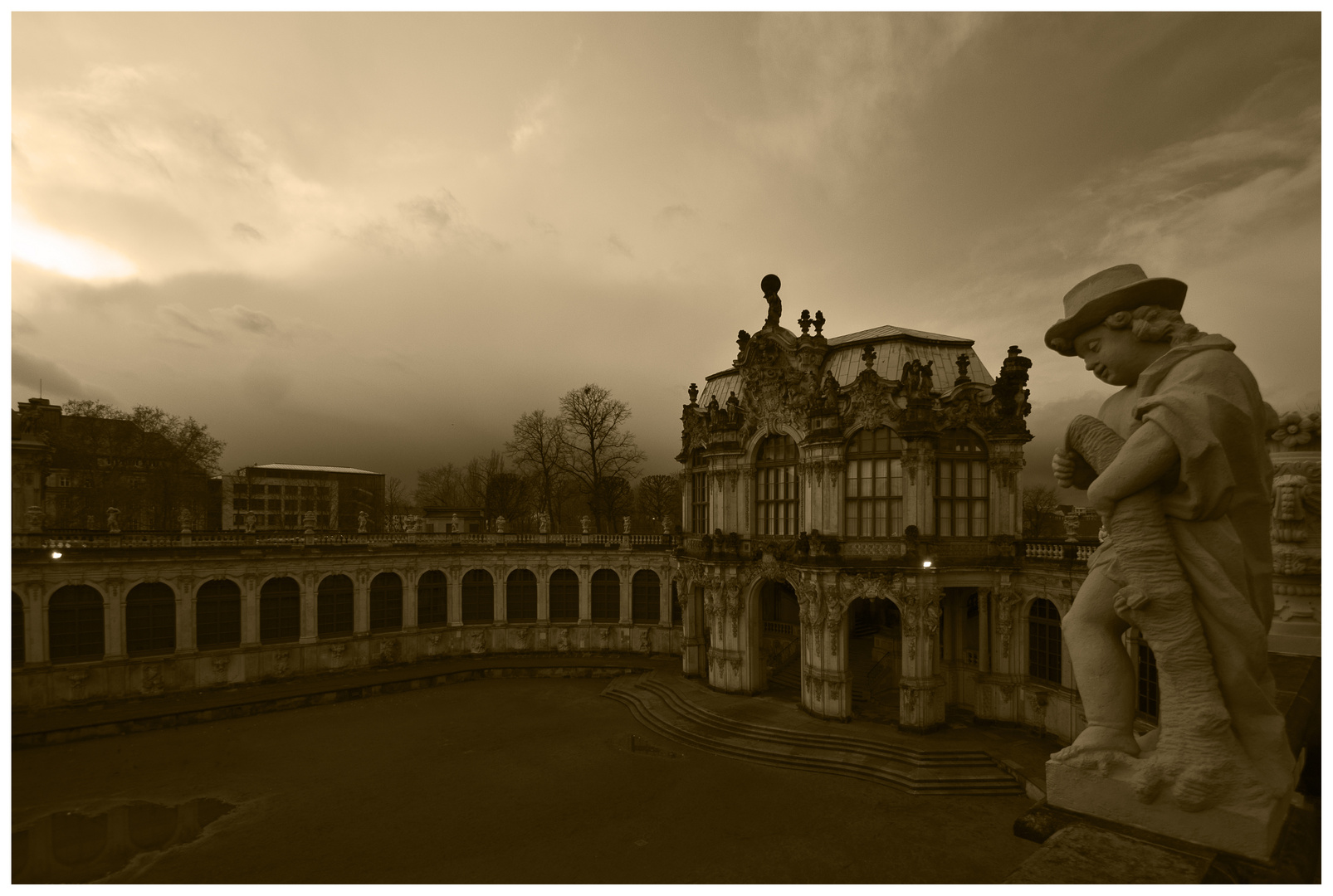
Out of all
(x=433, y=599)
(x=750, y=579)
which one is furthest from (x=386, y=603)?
(x=750, y=579)

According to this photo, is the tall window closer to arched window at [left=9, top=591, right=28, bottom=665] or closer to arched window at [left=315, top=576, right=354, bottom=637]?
arched window at [left=315, top=576, right=354, bottom=637]

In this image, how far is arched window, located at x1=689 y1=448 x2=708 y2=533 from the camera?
30.4 metres

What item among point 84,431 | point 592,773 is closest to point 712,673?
point 592,773

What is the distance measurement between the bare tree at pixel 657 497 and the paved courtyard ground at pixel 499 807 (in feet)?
128

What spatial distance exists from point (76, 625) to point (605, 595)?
2152 centimetres

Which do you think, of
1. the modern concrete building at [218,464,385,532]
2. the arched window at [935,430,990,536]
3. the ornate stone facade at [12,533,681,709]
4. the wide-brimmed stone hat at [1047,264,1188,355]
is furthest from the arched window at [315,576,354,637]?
the modern concrete building at [218,464,385,532]

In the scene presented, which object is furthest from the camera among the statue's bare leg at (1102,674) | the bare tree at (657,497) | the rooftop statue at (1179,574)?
the bare tree at (657,497)

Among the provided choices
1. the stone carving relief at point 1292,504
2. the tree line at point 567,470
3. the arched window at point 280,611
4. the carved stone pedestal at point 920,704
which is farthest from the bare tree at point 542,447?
the stone carving relief at point 1292,504

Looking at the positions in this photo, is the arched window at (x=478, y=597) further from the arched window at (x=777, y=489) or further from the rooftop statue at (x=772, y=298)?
the rooftop statue at (x=772, y=298)

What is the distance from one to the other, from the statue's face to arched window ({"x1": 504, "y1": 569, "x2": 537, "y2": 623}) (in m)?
32.7

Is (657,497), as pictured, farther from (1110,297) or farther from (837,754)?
(1110,297)

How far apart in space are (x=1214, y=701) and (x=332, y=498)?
95.4 meters

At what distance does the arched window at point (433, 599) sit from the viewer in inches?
1339

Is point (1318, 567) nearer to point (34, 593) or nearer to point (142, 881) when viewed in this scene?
point (142, 881)
